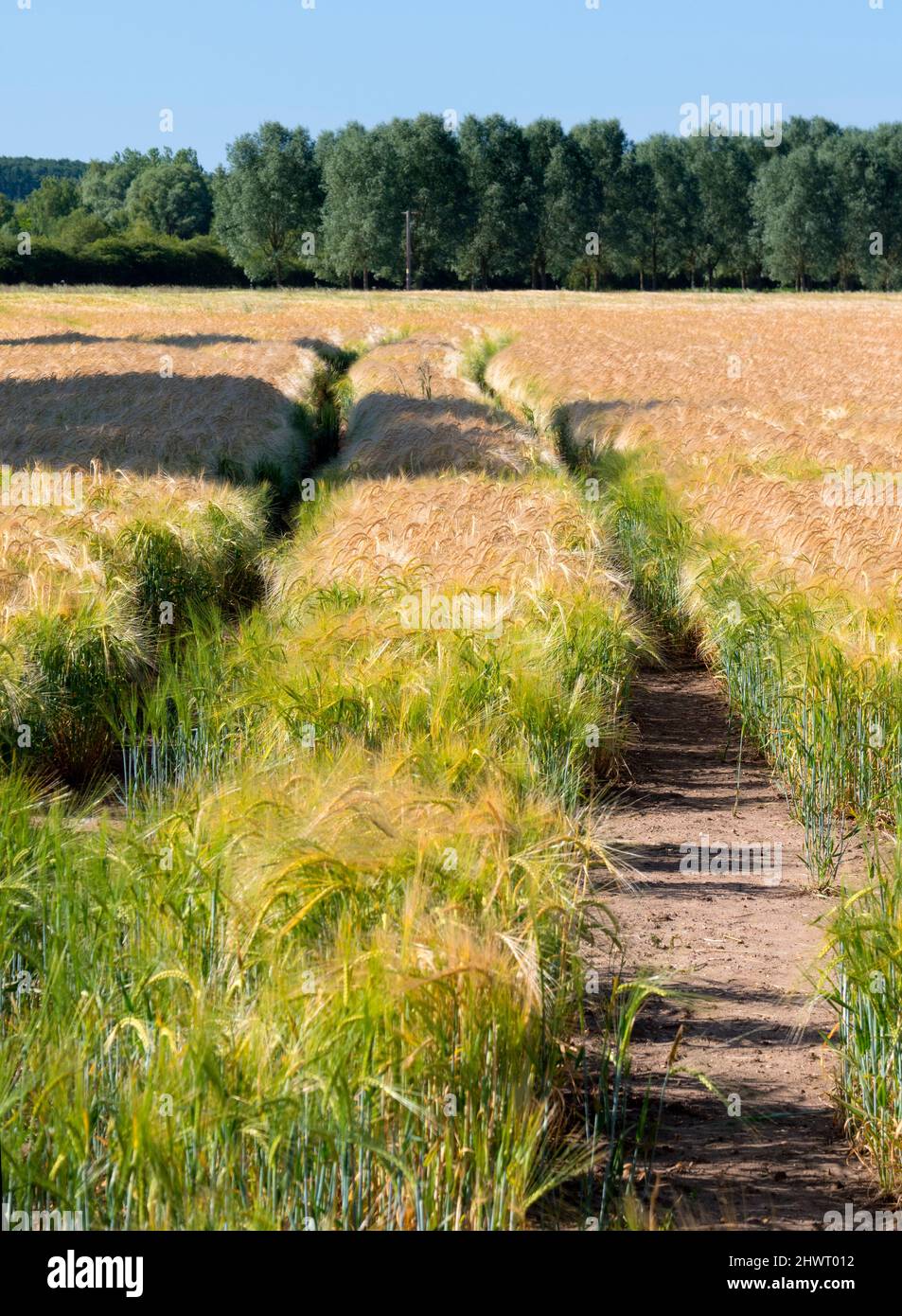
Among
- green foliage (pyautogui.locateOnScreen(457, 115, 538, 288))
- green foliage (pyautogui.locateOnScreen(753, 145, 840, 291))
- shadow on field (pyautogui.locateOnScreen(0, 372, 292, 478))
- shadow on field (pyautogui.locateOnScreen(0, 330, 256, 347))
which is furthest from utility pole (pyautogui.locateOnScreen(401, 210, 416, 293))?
shadow on field (pyautogui.locateOnScreen(0, 372, 292, 478))

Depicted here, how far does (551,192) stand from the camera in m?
78.7

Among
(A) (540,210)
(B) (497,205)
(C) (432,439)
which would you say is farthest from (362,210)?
(C) (432,439)

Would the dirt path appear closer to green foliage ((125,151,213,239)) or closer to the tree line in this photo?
the tree line

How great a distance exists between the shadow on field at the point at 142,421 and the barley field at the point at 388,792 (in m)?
0.12

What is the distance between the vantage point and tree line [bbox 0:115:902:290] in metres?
72.6

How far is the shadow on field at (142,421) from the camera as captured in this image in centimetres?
1210

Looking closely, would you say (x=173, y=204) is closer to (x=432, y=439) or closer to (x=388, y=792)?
(x=432, y=439)

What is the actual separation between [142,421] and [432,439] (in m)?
3.50

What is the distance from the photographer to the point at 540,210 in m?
78.4

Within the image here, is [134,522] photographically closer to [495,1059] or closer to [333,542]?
[333,542]

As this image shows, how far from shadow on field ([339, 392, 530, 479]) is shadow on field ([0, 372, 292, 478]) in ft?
3.46

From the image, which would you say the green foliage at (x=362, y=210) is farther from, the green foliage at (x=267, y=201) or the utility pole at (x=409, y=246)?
the green foliage at (x=267, y=201)
